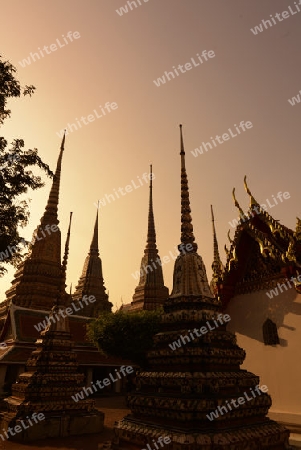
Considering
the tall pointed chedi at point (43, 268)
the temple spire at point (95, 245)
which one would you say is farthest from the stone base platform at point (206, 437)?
the temple spire at point (95, 245)

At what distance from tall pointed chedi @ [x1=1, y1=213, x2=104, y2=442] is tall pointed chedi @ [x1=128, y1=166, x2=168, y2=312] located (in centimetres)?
2240

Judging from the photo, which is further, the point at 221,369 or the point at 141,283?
the point at 141,283

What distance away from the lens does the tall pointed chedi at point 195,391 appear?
482 centimetres

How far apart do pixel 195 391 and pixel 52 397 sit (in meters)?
8.48

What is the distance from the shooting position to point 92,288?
131ft

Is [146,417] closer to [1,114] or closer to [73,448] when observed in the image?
[73,448]

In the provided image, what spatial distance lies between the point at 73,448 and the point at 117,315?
12128 millimetres

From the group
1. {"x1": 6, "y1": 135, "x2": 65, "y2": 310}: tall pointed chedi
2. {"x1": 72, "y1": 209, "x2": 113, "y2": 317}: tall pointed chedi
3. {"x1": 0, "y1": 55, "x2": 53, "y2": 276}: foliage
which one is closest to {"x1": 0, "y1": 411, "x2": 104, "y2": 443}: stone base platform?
{"x1": 0, "y1": 55, "x2": 53, "y2": 276}: foliage

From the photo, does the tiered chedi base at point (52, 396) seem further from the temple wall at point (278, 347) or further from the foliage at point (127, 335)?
the foliage at point (127, 335)

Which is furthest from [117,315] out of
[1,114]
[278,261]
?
[1,114]

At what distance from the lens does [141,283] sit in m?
37.4

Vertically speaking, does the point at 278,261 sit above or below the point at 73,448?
above

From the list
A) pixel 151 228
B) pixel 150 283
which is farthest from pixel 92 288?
pixel 151 228

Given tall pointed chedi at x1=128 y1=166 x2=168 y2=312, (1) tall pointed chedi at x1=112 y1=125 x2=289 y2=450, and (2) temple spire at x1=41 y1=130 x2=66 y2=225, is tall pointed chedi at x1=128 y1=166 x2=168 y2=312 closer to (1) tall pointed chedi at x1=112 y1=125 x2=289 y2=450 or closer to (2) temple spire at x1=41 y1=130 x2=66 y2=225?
(2) temple spire at x1=41 y1=130 x2=66 y2=225
